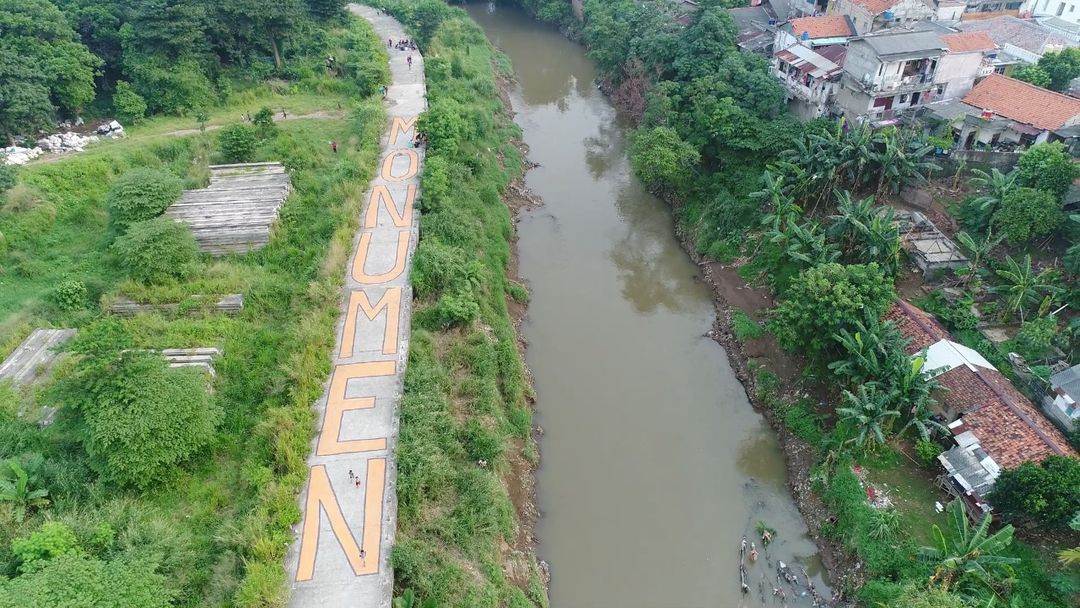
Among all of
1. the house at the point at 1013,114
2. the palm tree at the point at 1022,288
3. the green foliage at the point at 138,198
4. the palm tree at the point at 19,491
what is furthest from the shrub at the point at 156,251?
the house at the point at 1013,114

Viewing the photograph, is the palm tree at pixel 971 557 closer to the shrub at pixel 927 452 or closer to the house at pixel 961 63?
the shrub at pixel 927 452

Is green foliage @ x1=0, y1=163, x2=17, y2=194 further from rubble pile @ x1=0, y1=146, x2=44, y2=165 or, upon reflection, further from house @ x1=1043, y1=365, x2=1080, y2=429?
house @ x1=1043, y1=365, x2=1080, y2=429

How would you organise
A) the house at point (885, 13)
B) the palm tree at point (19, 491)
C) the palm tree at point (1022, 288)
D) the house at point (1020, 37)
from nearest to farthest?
the palm tree at point (19, 491)
the palm tree at point (1022, 288)
the house at point (1020, 37)
the house at point (885, 13)

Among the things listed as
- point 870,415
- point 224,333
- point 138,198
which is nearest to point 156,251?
point 138,198

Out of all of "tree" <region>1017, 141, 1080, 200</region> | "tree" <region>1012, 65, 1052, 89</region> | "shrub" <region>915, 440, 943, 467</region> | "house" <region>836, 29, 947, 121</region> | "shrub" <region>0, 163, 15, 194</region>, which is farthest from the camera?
"tree" <region>1012, 65, 1052, 89</region>

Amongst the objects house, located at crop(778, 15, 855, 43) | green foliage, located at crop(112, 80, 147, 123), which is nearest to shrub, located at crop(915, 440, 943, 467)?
house, located at crop(778, 15, 855, 43)

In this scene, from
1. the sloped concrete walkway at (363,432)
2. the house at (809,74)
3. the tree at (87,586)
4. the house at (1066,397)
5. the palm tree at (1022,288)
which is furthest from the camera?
the house at (809,74)
